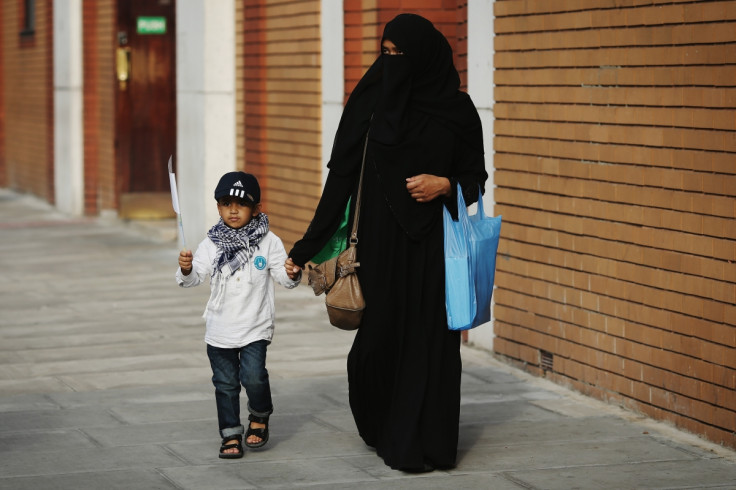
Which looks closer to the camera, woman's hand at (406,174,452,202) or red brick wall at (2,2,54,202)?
woman's hand at (406,174,452,202)

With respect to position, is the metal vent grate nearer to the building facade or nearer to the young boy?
the building facade

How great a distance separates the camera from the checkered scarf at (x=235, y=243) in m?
6.42

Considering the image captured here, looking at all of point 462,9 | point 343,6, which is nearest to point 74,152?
point 343,6

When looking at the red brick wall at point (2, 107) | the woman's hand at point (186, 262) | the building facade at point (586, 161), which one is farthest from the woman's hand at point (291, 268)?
the red brick wall at point (2, 107)

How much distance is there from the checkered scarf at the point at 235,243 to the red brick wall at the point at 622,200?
2097 millimetres

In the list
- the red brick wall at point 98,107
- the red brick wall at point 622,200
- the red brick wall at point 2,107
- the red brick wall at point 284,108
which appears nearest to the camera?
the red brick wall at point 622,200

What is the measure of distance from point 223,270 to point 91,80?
13835 mm

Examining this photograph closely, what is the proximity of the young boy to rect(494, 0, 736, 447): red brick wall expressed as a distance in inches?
77.5

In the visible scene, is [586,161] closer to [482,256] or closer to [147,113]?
[482,256]

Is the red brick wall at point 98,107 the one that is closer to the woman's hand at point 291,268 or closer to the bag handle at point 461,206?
the woman's hand at point 291,268

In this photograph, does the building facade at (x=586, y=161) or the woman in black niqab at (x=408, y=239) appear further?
the building facade at (x=586, y=161)

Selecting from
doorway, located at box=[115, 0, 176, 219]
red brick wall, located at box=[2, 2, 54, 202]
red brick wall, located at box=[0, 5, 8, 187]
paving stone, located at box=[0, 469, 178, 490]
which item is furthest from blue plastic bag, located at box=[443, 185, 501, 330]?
red brick wall, located at box=[0, 5, 8, 187]

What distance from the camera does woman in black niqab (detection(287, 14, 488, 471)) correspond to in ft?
20.4

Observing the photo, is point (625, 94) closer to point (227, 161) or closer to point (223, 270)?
point (223, 270)
